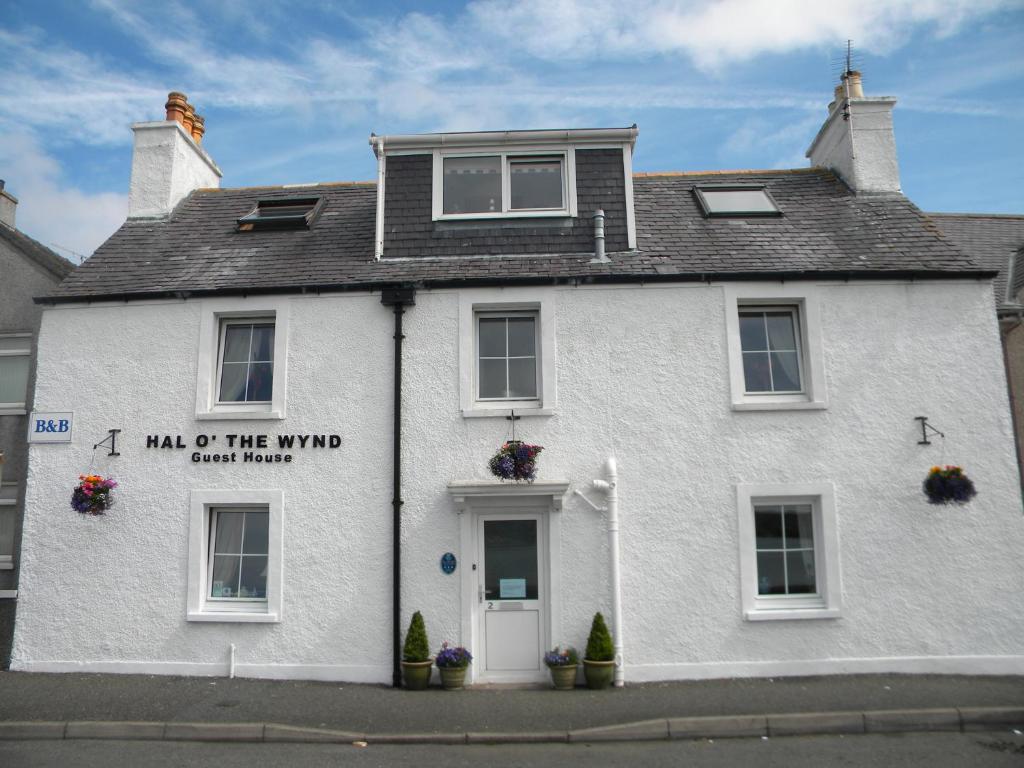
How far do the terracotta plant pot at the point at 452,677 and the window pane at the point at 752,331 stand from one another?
225 inches

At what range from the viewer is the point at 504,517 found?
9969 mm

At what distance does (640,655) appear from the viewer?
31.1 ft

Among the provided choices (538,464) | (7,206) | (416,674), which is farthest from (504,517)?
(7,206)

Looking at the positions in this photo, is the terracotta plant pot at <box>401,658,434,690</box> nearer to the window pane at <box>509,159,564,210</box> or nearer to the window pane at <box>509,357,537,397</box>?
the window pane at <box>509,357,537,397</box>

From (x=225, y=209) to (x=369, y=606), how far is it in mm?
7529

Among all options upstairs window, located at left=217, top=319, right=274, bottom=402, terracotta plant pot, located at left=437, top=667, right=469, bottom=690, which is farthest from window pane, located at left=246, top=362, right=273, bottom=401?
terracotta plant pot, located at left=437, top=667, right=469, bottom=690

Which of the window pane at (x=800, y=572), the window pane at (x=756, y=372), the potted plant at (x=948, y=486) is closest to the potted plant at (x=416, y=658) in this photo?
the window pane at (x=800, y=572)

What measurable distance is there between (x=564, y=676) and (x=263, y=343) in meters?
6.14

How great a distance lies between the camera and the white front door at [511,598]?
380 inches

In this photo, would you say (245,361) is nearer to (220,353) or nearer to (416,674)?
(220,353)

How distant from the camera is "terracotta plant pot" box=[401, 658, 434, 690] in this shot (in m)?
9.26

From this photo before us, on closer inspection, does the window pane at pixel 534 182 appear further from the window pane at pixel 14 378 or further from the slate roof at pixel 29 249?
the window pane at pixel 14 378

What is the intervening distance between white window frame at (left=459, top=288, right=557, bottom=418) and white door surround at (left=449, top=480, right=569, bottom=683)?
1031 mm

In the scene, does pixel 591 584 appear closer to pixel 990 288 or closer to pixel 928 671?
pixel 928 671
